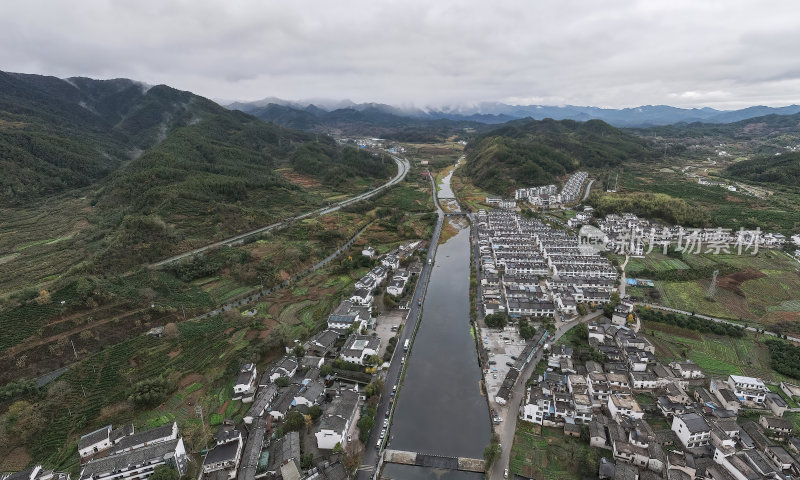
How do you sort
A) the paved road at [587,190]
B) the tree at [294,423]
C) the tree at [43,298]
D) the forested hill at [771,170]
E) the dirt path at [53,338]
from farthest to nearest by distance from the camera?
the forested hill at [771,170] < the paved road at [587,190] < the tree at [43,298] < the dirt path at [53,338] < the tree at [294,423]

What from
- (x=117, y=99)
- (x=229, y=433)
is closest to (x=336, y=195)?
(x=229, y=433)

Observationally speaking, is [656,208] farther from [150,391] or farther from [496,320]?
[150,391]

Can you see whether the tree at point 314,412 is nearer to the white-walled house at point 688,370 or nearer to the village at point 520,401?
the village at point 520,401

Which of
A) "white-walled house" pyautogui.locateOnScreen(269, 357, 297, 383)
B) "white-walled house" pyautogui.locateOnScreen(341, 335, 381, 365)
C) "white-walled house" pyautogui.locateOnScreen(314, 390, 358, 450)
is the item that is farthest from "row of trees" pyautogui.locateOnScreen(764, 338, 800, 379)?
"white-walled house" pyautogui.locateOnScreen(269, 357, 297, 383)

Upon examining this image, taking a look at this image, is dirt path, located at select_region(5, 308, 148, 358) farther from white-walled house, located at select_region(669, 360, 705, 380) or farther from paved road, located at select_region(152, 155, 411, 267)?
white-walled house, located at select_region(669, 360, 705, 380)

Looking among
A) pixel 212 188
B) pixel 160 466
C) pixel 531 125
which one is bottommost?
pixel 160 466

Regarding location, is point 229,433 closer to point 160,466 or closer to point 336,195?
point 160,466

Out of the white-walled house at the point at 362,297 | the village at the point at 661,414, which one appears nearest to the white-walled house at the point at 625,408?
the village at the point at 661,414
